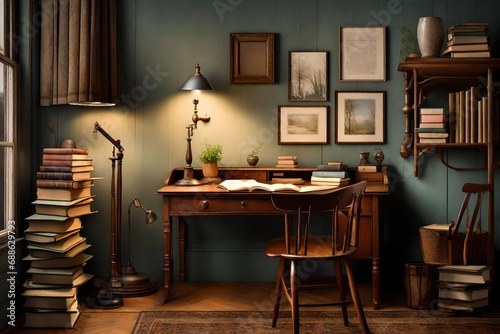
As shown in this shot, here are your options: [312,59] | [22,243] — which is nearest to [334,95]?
[312,59]

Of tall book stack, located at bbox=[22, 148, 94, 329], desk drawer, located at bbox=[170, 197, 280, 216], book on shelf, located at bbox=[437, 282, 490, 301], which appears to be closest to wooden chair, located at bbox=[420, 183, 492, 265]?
book on shelf, located at bbox=[437, 282, 490, 301]

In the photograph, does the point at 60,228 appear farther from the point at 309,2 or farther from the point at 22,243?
the point at 309,2

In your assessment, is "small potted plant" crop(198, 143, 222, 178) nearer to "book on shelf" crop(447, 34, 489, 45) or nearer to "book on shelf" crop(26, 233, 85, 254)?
"book on shelf" crop(26, 233, 85, 254)

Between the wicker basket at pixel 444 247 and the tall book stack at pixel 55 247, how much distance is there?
226 centimetres

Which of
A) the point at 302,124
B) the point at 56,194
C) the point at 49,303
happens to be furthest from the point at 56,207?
the point at 302,124

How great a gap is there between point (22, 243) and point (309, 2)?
271 centimetres

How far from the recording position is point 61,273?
11.5ft

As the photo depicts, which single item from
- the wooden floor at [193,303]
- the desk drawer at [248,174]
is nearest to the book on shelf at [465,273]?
the wooden floor at [193,303]

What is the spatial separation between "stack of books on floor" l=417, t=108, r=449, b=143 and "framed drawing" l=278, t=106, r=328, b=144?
2.35 feet

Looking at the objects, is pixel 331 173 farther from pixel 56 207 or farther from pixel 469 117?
pixel 56 207

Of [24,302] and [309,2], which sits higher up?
[309,2]

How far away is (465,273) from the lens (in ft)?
11.9

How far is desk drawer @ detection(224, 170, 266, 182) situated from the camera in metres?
4.35

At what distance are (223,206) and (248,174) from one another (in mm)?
619
